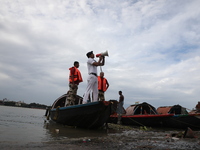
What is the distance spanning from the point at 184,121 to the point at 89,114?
593cm

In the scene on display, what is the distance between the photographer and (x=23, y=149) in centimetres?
316

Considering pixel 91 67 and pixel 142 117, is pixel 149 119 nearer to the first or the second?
pixel 142 117

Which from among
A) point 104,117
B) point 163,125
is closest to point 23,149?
point 104,117

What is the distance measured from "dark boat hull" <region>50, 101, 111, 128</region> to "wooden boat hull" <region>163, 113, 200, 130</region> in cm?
499

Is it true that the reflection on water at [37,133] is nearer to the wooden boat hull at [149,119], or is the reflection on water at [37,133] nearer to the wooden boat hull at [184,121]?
the wooden boat hull at [149,119]

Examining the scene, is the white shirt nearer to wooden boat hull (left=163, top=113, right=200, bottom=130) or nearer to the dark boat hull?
the dark boat hull

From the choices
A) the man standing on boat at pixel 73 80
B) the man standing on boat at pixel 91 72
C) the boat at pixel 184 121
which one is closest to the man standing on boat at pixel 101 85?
the man standing on boat at pixel 73 80

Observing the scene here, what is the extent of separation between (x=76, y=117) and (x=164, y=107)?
8.60 metres

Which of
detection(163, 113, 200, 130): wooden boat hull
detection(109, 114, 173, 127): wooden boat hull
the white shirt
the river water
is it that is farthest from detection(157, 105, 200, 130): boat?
the white shirt

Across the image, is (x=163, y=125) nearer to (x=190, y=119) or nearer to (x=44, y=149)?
(x=190, y=119)

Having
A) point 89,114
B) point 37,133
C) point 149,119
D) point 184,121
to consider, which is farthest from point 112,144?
point 184,121

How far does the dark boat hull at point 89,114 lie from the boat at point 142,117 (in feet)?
13.7

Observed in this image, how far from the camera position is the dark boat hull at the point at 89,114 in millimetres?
6188

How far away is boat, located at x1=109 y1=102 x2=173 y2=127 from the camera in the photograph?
10086mm
